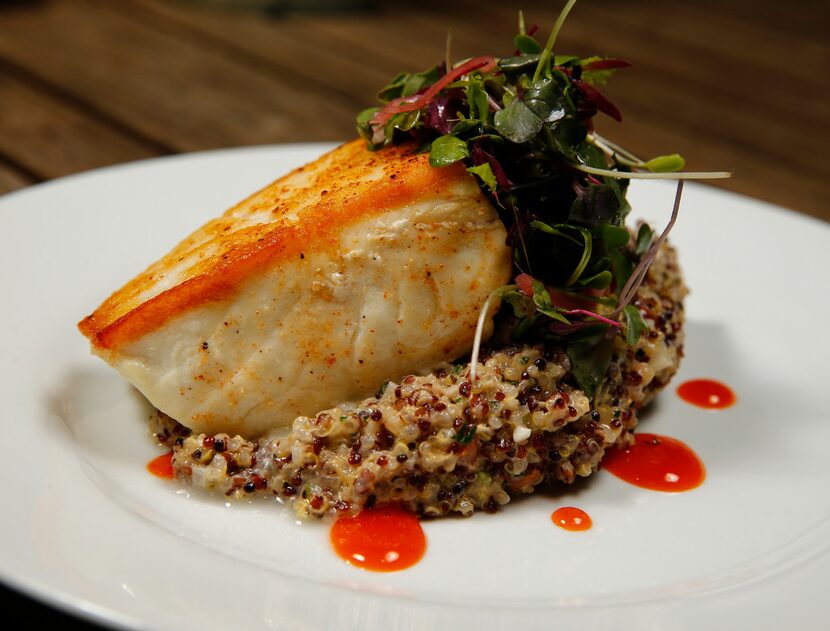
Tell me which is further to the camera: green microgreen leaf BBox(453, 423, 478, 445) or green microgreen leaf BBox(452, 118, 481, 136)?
green microgreen leaf BBox(452, 118, 481, 136)

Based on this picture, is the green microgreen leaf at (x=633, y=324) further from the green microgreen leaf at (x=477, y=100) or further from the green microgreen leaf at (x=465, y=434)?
the green microgreen leaf at (x=477, y=100)

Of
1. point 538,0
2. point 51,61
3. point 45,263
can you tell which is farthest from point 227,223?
point 538,0

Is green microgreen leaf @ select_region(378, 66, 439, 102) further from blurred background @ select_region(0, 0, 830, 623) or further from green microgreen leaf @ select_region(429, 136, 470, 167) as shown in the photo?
blurred background @ select_region(0, 0, 830, 623)

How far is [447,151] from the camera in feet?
8.57

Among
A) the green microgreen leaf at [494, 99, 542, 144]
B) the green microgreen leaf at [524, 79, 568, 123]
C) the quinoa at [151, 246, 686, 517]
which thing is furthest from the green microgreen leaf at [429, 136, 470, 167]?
the quinoa at [151, 246, 686, 517]

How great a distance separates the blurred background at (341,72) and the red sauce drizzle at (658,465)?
3284mm

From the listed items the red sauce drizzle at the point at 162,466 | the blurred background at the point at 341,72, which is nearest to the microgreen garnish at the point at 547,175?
the red sauce drizzle at the point at 162,466

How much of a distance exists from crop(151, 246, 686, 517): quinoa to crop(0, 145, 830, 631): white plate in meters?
0.08

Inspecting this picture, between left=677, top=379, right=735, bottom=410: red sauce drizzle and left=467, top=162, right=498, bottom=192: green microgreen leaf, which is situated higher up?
left=467, top=162, right=498, bottom=192: green microgreen leaf

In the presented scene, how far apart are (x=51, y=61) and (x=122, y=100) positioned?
41.8 inches

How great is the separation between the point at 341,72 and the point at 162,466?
17.9ft

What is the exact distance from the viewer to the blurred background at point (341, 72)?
19.8 ft

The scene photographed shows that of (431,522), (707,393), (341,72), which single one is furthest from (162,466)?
(341,72)

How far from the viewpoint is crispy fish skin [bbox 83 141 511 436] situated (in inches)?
101
